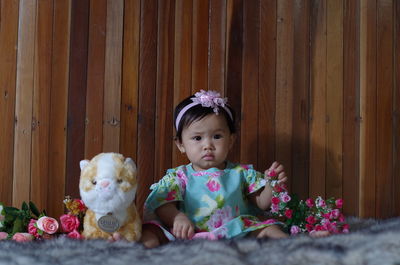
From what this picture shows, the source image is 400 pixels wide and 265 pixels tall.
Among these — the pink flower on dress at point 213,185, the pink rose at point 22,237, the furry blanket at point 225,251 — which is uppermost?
the pink flower on dress at point 213,185

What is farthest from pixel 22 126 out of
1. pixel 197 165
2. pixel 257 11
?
pixel 257 11

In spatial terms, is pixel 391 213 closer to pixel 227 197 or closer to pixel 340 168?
pixel 340 168

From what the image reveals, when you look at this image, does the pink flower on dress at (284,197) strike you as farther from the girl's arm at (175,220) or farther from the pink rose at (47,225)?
the pink rose at (47,225)

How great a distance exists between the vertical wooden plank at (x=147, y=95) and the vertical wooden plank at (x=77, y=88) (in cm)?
23

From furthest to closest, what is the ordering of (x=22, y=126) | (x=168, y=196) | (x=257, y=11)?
(x=257, y=11)
(x=22, y=126)
(x=168, y=196)

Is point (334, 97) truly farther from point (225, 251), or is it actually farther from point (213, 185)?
point (225, 251)

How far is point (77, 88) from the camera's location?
6.36ft

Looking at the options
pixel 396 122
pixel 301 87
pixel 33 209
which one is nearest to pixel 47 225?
pixel 33 209

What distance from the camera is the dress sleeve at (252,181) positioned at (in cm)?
180

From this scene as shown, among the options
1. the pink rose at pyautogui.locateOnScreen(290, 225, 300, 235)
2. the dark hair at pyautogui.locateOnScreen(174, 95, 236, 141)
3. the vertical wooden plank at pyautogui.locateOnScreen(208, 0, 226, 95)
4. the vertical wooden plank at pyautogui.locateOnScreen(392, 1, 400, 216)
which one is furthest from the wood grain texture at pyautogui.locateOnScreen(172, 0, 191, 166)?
the vertical wooden plank at pyautogui.locateOnScreen(392, 1, 400, 216)

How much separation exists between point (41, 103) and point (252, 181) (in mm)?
887

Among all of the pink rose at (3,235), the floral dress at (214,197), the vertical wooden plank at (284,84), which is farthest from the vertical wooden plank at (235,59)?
the pink rose at (3,235)

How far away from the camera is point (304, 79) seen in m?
2.11

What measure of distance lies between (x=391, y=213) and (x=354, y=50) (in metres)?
0.74
